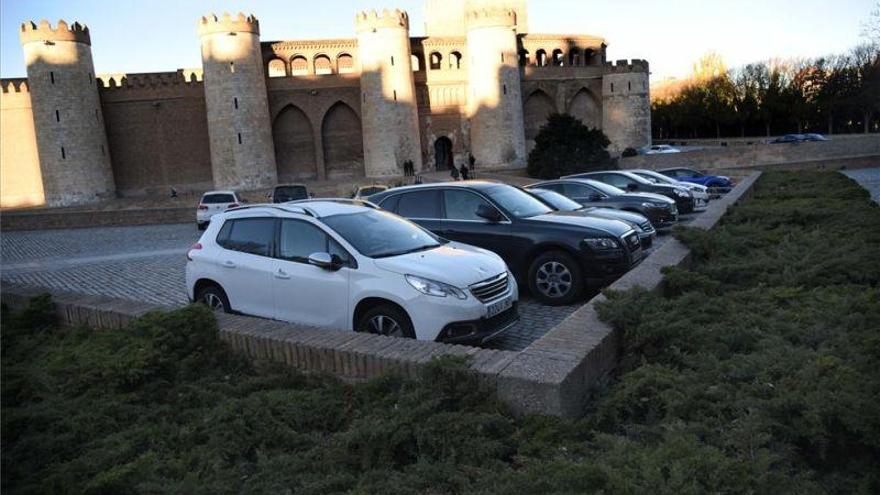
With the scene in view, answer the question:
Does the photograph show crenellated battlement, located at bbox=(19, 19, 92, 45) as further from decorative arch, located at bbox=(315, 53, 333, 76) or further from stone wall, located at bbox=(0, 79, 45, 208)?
decorative arch, located at bbox=(315, 53, 333, 76)

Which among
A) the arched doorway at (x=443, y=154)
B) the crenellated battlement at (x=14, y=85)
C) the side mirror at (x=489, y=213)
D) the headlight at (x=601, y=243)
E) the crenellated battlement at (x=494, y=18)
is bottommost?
the headlight at (x=601, y=243)

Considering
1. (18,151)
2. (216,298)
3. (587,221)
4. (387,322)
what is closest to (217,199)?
(216,298)

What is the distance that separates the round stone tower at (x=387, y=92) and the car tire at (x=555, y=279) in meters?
35.5

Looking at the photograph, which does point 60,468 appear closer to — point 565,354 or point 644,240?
point 565,354

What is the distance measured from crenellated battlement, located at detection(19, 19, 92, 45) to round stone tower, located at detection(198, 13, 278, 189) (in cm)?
705

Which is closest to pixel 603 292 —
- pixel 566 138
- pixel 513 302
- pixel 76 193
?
pixel 513 302

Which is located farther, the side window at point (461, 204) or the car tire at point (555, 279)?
the side window at point (461, 204)

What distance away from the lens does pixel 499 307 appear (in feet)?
20.5

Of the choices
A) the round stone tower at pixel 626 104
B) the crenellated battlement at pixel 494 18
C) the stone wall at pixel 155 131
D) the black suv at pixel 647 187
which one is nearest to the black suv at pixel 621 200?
the black suv at pixel 647 187

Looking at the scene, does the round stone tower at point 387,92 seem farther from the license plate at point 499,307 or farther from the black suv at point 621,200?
the license plate at point 499,307

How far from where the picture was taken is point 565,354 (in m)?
4.15

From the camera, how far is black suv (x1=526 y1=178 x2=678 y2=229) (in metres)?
13.6

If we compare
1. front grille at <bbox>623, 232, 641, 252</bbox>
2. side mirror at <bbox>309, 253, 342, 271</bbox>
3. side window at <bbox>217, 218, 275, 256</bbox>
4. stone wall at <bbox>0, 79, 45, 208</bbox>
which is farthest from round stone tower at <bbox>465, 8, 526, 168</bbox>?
side mirror at <bbox>309, 253, 342, 271</bbox>

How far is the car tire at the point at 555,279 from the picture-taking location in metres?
8.20
